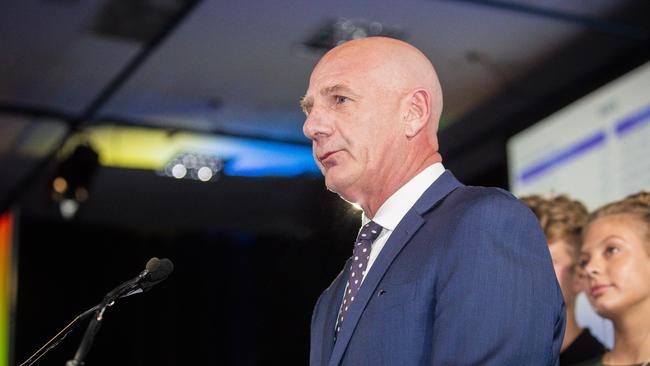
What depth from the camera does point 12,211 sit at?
8547 mm

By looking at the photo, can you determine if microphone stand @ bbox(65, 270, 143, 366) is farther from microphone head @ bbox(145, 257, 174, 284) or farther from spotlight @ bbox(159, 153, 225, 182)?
spotlight @ bbox(159, 153, 225, 182)

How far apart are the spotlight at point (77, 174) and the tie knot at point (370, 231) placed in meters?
4.77

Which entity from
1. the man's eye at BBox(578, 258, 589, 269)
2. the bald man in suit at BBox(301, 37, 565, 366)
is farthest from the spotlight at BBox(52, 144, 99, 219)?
the bald man in suit at BBox(301, 37, 565, 366)

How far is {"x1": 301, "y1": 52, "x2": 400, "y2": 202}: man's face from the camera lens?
190 centimetres

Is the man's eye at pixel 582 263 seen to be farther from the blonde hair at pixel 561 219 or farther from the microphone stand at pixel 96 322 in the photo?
the microphone stand at pixel 96 322

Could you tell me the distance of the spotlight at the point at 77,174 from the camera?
642 centimetres

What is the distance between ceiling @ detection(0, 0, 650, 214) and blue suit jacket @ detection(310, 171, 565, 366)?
3333 mm

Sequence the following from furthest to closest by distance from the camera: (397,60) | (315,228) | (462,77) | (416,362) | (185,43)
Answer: (315,228)
(462,77)
(185,43)
(397,60)
(416,362)

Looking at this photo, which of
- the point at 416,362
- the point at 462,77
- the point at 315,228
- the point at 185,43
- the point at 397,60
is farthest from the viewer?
the point at 315,228

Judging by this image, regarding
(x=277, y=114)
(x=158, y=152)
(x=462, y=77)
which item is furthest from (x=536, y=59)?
(x=158, y=152)

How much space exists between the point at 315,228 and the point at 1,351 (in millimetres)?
2943

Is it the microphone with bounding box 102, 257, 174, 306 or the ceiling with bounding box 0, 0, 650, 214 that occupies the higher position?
the ceiling with bounding box 0, 0, 650, 214

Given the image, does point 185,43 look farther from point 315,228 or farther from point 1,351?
point 1,351

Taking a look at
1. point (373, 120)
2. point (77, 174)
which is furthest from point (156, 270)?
point (77, 174)
